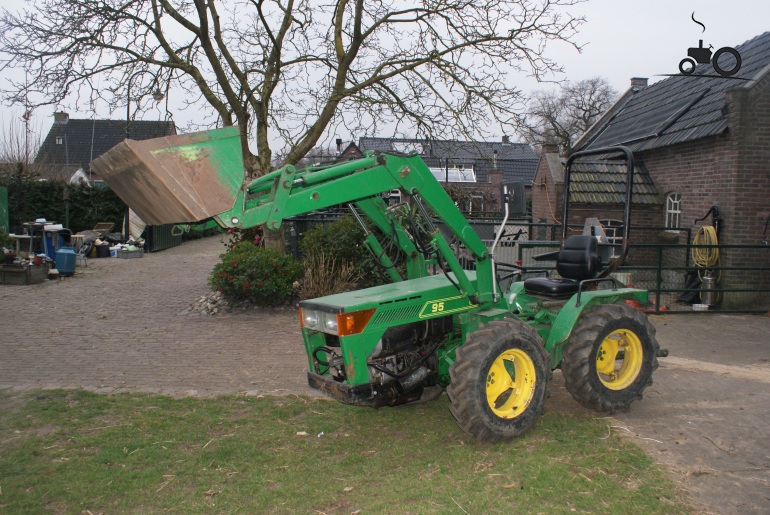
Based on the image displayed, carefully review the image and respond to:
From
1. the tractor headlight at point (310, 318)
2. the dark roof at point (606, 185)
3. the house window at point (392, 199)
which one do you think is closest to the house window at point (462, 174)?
the dark roof at point (606, 185)

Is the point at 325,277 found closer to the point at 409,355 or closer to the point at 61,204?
the point at 409,355

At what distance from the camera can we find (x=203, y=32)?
11820mm

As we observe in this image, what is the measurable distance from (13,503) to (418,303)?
307 cm

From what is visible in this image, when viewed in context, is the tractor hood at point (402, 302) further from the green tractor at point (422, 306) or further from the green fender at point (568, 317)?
the green fender at point (568, 317)

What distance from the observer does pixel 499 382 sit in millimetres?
5102

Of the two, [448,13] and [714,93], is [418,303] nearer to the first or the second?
[448,13]

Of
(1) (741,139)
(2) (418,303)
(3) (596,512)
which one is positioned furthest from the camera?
(1) (741,139)

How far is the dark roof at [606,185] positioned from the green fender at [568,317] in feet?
29.6

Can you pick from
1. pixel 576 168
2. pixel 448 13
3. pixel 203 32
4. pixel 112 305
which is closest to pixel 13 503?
pixel 112 305

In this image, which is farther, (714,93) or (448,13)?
(714,93)

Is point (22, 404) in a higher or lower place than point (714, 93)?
lower

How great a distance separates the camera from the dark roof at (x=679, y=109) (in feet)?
41.3

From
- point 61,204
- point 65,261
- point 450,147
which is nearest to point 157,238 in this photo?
point 61,204

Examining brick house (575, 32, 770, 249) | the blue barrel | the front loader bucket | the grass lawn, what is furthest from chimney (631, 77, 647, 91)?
the front loader bucket
